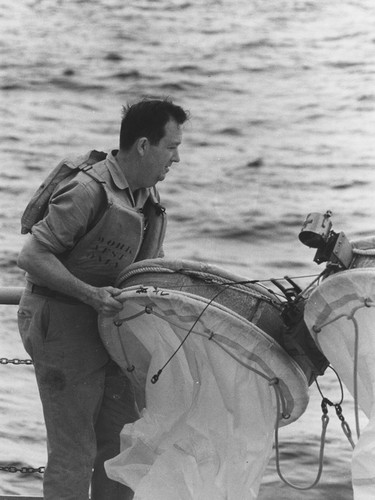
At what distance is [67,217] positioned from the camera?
97.7 inches

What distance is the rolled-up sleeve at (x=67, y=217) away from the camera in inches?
97.7

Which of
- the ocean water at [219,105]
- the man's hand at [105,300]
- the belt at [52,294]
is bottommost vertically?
the ocean water at [219,105]

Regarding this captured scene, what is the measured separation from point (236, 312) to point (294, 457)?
3.08 meters

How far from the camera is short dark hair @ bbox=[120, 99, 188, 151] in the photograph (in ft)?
8.43

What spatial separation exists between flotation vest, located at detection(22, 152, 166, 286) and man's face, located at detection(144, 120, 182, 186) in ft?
0.33

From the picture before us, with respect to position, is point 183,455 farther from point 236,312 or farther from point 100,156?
point 100,156

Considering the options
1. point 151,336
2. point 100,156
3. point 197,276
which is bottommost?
point 151,336

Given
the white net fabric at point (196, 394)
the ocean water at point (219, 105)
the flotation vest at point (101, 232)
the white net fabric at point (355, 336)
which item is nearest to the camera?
the white net fabric at point (355, 336)

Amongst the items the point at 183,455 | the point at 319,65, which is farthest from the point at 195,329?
the point at 319,65

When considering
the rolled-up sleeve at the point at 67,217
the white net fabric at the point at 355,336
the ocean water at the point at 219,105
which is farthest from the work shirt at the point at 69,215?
the ocean water at the point at 219,105

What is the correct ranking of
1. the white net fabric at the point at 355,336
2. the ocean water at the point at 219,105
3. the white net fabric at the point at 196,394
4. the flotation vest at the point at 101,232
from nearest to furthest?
the white net fabric at the point at 355,336 → the white net fabric at the point at 196,394 → the flotation vest at the point at 101,232 → the ocean water at the point at 219,105

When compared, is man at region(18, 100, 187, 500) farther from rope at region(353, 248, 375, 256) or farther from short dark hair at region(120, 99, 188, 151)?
rope at region(353, 248, 375, 256)

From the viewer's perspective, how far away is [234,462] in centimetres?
249

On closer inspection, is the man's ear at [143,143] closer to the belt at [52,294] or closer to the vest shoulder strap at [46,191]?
the vest shoulder strap at [46,191]
